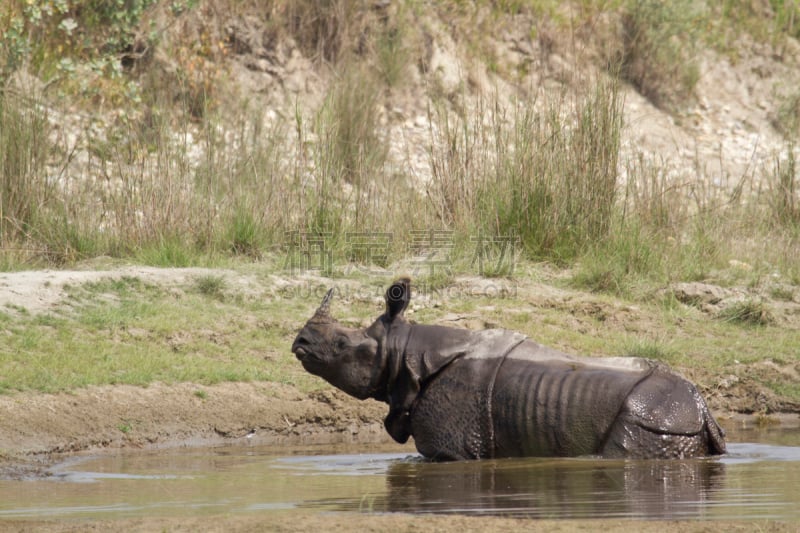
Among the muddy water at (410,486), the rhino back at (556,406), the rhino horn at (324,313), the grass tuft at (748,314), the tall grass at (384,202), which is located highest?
the tall grass at (384,202)

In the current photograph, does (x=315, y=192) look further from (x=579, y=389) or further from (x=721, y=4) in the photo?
(x=721, y=4)

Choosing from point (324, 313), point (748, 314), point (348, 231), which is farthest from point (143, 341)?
point (748, 314)

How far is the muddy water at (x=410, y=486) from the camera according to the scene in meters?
4.83

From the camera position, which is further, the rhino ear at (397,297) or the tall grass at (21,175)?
the tall grass at (21,175)

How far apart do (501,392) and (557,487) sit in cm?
95

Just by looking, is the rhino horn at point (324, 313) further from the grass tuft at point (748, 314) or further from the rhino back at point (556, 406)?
the grass tuft at point (748, 314)

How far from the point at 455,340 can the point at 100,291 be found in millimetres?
3809

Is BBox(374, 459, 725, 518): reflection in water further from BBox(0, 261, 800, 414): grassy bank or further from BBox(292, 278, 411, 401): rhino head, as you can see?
BBox(0, 261, 800, 414): grassy bank

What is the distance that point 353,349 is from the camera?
642 cm

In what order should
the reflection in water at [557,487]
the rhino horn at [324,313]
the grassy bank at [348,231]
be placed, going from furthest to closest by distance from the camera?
the grassy bank at [348,231] < the rhino horn at [324,313] < the reflection in water at [557,487]

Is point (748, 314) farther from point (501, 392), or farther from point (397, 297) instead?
point (397, 297)

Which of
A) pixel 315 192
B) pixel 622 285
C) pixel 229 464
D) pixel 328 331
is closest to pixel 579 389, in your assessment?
pixel 328 331

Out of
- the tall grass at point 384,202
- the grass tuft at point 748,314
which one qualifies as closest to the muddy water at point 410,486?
the grass tuft at point 748,314

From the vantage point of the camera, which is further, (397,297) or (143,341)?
(143,341)
